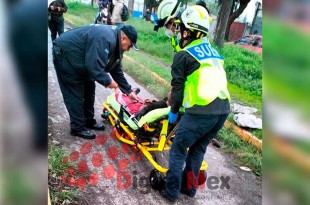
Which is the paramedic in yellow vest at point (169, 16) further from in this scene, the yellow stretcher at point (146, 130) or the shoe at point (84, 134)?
the shoe at point (84, 134)

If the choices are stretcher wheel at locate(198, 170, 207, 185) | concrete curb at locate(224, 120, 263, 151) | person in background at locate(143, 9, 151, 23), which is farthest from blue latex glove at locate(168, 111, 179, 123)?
person in background at locate(143, 9, 151, 23)

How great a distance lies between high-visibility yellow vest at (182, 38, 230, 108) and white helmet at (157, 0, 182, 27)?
58 centimetres

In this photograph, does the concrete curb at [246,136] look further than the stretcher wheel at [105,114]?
No

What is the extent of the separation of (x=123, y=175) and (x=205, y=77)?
4.76ft

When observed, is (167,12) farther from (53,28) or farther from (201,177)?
(53,28)

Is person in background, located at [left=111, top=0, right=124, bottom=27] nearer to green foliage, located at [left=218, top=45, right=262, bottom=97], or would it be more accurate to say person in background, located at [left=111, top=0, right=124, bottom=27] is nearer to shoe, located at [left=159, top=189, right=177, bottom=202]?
green foliage, located at [left=218, top=45, right=262, bottom=97]

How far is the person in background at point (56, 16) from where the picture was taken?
→ 598 cm

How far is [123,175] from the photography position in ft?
11.0

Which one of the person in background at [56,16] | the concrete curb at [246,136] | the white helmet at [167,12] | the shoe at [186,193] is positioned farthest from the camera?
the person in background at [56,16]

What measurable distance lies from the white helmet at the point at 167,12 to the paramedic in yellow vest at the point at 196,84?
1.34ft

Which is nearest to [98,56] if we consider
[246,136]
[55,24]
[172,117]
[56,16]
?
[172,117]

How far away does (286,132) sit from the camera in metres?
0.70

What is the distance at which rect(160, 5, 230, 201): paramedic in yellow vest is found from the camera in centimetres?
256

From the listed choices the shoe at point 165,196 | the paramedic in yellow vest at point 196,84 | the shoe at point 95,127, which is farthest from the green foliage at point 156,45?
the paramedic in yellow vest at point 196,84
